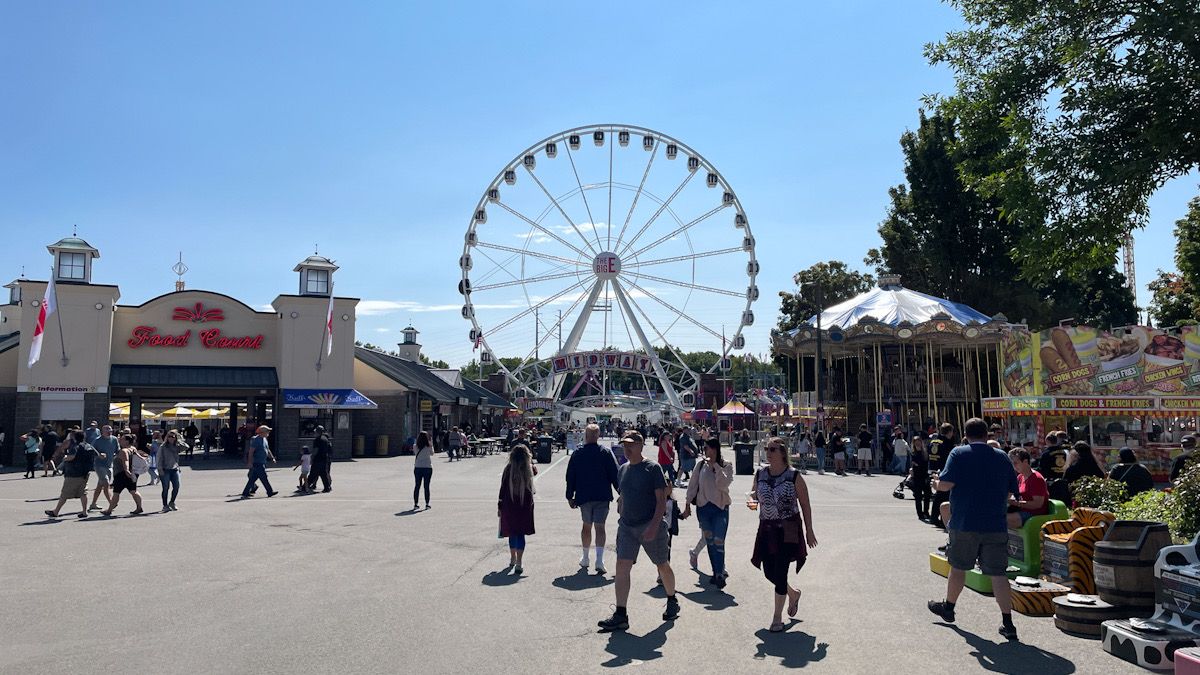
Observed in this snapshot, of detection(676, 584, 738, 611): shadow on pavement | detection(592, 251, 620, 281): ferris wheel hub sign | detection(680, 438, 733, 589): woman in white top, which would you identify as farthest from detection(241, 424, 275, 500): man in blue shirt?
detection(592, 251, 620, 281): ferris wheel hub sign

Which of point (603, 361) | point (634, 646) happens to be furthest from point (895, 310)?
point (634, 646)

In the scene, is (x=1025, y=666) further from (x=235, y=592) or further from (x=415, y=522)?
(x=415, y=522)

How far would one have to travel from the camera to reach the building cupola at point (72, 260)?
31.7 m

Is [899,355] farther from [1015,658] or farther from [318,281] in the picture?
[1015,658]

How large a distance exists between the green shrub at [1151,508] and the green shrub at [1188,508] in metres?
0.07

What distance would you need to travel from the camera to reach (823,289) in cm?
5681

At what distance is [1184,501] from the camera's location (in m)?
8.01

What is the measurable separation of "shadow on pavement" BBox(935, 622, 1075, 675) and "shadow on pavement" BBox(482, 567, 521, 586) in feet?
14.5

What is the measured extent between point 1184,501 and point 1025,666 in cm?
299

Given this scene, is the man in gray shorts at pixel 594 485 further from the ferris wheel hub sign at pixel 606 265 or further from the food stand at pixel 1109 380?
the ferris wheel hub sign at pixel 606 265

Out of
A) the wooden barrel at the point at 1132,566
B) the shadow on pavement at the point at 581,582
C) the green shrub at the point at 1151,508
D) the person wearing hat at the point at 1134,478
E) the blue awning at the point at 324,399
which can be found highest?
the blue awning at the point at 324,399

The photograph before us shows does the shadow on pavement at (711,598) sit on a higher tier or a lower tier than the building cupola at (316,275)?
lower

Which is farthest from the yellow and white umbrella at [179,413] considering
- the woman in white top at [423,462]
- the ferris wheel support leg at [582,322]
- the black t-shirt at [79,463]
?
the woman in white top at [423,462]

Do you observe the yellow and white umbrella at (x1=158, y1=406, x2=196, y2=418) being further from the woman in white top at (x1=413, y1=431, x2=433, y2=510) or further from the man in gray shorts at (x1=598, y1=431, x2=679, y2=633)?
the man in gray shorts at (x1=598, y1=431, x2=679, y2=633)
